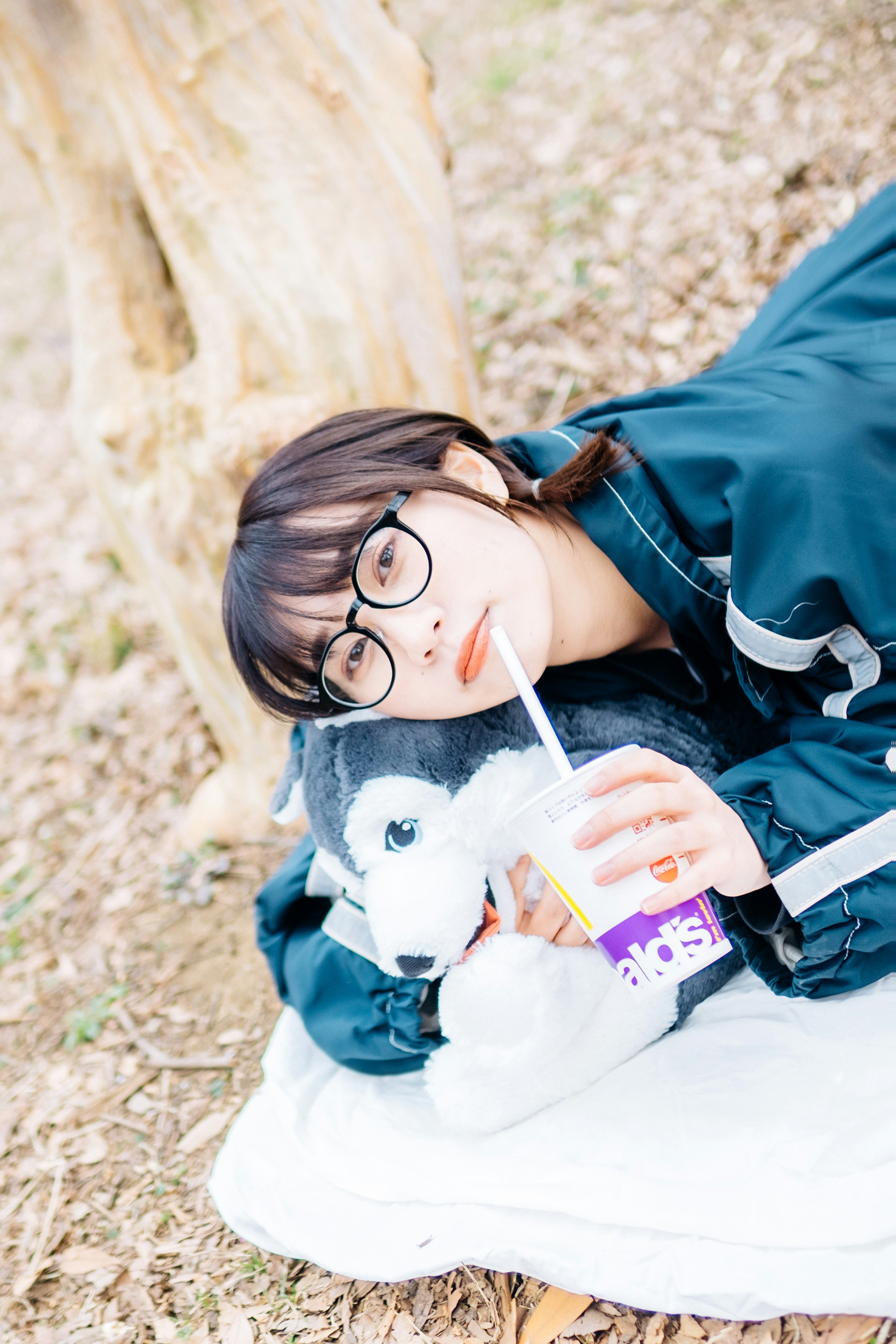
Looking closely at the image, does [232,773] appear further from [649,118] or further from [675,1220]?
[649,118]

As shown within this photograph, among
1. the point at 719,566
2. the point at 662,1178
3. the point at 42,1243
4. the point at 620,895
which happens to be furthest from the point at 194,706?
the point at 620,895

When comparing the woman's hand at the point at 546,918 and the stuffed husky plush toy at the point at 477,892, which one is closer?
the stuffed husky plush toy at the point at 477,892

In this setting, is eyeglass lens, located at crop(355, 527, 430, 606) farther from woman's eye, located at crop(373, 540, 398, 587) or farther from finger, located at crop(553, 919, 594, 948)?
finger, located at crop(553, 919, 594, 948)

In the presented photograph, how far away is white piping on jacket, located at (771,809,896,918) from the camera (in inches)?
56.9

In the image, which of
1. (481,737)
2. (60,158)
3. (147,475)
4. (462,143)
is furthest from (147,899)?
(462,143)

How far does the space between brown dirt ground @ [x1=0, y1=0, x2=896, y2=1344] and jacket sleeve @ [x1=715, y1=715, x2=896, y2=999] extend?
0.57 meters

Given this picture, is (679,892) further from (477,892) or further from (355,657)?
(355,657)

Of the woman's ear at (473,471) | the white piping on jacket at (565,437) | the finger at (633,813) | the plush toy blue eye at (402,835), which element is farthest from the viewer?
the white piping on jacket at (565,437)

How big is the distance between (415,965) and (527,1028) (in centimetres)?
26

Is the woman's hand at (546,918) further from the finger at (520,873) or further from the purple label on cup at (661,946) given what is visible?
the purple label on cup at (661,946)


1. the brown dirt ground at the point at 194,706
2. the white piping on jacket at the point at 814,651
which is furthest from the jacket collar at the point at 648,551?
the brown dirt ground at the point at 194,706

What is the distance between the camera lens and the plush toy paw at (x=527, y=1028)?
1561 millimetres

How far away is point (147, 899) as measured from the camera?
2.88m

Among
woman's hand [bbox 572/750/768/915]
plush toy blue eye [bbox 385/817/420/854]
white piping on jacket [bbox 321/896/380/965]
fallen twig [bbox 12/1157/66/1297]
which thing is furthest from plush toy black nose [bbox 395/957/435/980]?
fallen twig [bbox 12/1157/66/1297]
